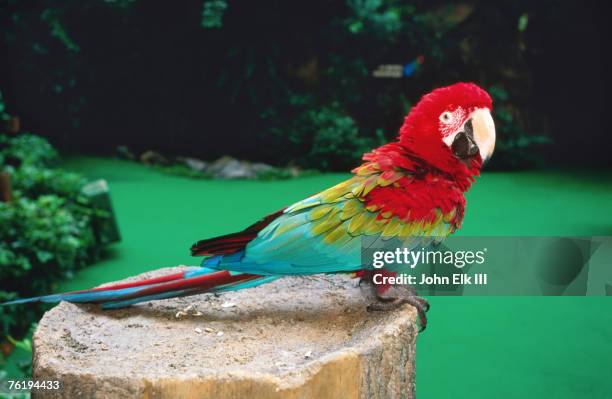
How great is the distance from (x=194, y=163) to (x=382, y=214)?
116 inches

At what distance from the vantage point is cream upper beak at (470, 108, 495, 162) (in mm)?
1076

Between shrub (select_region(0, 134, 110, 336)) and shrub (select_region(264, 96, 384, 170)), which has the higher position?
shrub (select_region(264, 96, 384, 170))

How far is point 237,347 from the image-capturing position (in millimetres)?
1044

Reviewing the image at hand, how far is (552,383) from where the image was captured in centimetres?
144

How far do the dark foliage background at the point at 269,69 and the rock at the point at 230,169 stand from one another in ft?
0.54

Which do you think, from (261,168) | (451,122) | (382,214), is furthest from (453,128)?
(261,168)

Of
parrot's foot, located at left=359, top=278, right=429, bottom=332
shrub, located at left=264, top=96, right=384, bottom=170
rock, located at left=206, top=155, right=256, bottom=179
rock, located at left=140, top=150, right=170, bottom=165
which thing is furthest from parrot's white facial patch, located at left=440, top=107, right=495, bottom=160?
rock, located at left=140, top=150, right=170, bottom=165

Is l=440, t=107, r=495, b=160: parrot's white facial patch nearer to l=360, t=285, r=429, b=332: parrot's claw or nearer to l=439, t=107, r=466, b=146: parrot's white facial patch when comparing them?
l=439, t=107, r=466, b=146: parrot's white facial patch

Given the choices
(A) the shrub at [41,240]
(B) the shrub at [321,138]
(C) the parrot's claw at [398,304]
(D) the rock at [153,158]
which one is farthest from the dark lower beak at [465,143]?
(D) the rock at [153,158]

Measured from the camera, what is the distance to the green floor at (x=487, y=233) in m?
1.48

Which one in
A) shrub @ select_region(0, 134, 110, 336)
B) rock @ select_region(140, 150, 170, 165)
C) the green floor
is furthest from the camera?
rock @ select_region(140, 150, 170, 165)

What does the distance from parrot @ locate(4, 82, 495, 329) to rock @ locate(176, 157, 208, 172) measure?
2666 mm

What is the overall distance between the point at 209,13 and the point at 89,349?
314 cm

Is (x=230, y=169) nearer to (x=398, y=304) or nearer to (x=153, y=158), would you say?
(x=153, y=158)
